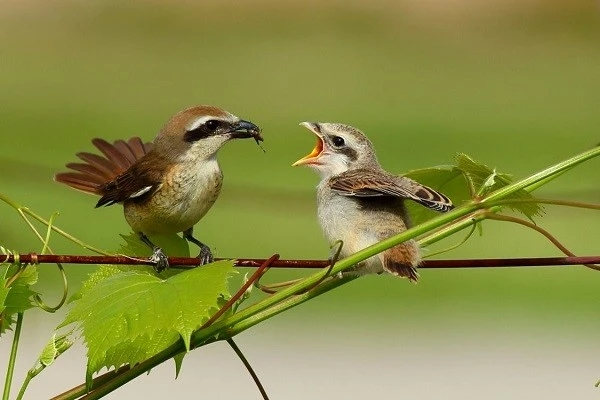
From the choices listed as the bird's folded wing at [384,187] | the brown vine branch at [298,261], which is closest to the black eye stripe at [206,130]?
the bird's folded wing at [384,187]

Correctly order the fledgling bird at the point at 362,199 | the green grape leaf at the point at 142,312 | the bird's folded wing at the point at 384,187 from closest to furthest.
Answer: the green grape leaf at the point at 142,312
the bird's folded wing at the point at 384,187
the fledgling bird at the point at 362,199

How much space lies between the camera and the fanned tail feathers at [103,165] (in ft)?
14.4

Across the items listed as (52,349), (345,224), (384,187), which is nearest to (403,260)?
(384,187)

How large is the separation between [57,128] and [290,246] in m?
9.72

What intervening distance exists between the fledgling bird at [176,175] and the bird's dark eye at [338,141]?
0.23 m

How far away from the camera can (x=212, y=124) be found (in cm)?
400

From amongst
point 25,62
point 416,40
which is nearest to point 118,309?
point 25,62

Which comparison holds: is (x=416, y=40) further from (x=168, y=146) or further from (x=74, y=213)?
(x=168, y=146)

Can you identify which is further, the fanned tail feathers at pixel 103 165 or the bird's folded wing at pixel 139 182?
the fanned tail feathers at pixel 103 165

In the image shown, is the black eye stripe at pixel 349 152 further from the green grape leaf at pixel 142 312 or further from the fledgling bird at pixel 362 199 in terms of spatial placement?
the green grape leaf at pixel 142 312

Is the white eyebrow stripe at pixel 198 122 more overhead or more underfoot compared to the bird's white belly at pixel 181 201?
more overhead

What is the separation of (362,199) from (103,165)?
1337 millimetres

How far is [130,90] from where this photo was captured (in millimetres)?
27016

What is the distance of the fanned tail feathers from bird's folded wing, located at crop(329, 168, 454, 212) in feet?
3.60
